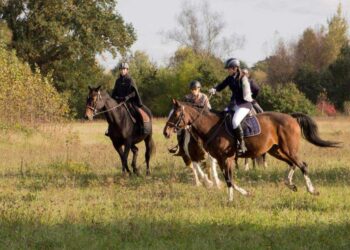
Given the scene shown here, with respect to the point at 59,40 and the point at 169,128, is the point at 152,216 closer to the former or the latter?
the point at 169,128

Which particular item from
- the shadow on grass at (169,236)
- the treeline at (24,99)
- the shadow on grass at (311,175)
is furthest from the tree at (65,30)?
the shadow on grass at (169,236)

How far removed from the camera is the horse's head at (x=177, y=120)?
11539 millimetres

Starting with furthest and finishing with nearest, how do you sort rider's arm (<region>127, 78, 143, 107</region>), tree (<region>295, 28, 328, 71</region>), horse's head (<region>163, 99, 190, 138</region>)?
tree (<region>295, 28, 328, 71</region>)
rider's arm (<region>127, 78, 143, 107</region>)
horse's head (<region>163, 99, 190, 138</region>)

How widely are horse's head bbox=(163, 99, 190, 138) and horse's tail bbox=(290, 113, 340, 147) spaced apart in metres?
2.85

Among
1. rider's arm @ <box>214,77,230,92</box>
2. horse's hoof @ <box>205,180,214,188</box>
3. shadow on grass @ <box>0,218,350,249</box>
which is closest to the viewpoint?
shadow on grass @ <box>0,218,350,249</box>

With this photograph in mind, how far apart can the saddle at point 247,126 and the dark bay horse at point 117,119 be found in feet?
12.8

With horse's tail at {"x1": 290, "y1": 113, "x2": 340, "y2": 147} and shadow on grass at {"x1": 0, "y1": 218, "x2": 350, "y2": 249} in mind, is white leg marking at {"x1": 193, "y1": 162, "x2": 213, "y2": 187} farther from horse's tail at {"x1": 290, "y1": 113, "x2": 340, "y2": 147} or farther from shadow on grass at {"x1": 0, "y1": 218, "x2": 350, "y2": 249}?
shadow on grass at {"x1": 0, "y1": 218, "x2": 350, "y2": 249}

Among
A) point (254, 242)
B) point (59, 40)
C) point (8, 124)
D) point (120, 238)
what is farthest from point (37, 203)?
point (59, 40)

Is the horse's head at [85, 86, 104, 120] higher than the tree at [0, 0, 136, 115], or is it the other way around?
the tree at [0, 0, 136, 115]

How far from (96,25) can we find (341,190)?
117ft

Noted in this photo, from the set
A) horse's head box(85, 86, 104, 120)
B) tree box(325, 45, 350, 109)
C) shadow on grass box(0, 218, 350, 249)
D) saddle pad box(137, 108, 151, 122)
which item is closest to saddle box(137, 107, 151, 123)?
saddle pad box(137, 108, 151, 122)

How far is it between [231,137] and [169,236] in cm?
382

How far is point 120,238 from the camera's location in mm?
8078

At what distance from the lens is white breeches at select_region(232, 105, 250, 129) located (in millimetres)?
11422
